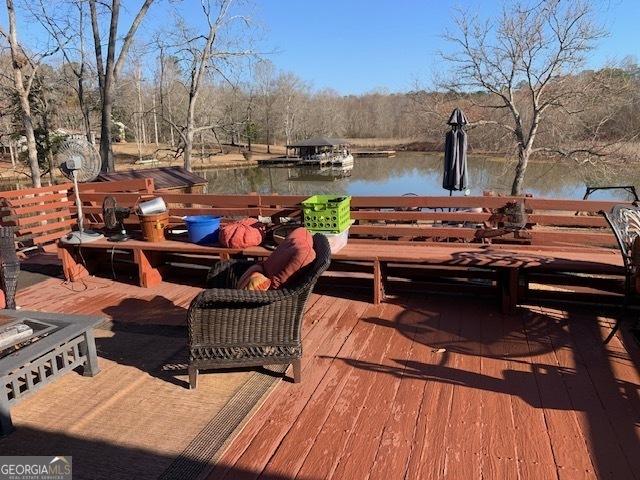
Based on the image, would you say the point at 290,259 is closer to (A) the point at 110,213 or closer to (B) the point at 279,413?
(B) the point at 279,413

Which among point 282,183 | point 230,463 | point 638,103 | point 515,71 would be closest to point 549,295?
point 230,463

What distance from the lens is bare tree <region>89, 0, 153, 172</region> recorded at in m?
9.89

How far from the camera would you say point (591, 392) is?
234cm

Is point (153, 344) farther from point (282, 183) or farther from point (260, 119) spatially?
point (260, 119)

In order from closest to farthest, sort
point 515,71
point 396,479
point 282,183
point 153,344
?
point 396,479
point 153,344
point 515,71
point 282,183

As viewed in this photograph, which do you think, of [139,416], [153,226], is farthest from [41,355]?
[153,226]

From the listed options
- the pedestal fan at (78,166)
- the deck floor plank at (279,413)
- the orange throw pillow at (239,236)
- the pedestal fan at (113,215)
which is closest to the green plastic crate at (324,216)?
the orange throw pillow at (239,236)

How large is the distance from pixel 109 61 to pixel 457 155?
26.8 feet

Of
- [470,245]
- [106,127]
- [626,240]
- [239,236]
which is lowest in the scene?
[470,245]

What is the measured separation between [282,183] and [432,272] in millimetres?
27735

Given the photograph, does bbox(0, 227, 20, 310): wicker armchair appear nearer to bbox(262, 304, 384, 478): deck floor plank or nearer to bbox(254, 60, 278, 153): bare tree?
bbox(262, 304, 384, 478): deck floor plank

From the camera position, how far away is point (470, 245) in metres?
3.91

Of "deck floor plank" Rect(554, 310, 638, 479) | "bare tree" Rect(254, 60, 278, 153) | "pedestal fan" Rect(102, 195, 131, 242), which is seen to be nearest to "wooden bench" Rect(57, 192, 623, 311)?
"pedestal fan" Rect(102, 195, 131, 242)

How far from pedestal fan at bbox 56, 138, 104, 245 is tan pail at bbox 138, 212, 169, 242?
638 mm
